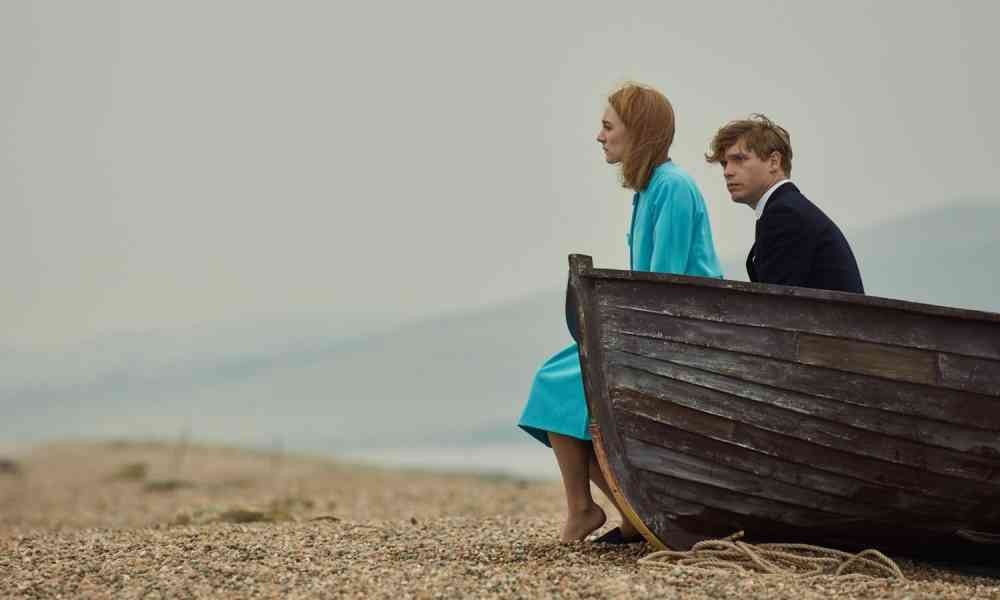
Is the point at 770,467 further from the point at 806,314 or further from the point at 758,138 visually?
the point at 758,138

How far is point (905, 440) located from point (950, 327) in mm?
490

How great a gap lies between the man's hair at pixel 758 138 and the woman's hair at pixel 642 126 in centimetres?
25

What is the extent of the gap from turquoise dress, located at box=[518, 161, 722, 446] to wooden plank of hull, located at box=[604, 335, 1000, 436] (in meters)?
0.49

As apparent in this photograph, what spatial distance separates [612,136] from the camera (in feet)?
18.8

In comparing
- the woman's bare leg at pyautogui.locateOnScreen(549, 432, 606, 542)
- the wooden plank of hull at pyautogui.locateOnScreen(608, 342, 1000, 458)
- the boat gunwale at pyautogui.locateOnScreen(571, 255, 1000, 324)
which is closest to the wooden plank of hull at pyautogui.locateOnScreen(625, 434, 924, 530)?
the wooden plank of hull at pyautogui.locateOnScreen(608, 342, 1000, 458)

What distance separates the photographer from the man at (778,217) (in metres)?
5.33

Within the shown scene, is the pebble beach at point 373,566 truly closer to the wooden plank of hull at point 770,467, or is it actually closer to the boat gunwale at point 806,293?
the wooden plank of hull at point 770,467

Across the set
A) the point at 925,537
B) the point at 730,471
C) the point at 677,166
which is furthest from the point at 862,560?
the point at 677,166

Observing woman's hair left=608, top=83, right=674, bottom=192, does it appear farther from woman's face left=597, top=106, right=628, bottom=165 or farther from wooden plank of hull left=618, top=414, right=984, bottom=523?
wooden plank of hull left=618, top=414, right=984, bottom=523

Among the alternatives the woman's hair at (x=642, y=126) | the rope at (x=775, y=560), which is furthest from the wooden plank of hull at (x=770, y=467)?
the woman's hair at (x=642, y=126)

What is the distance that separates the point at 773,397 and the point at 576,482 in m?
1.08

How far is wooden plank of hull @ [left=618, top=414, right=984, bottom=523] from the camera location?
520 centimetres

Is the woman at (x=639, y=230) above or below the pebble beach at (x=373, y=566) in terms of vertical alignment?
above

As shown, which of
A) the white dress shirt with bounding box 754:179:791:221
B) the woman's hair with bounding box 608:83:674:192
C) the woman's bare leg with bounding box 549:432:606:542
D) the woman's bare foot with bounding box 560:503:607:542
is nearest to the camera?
the white dress shirt with bounding box 754:179:791:221
